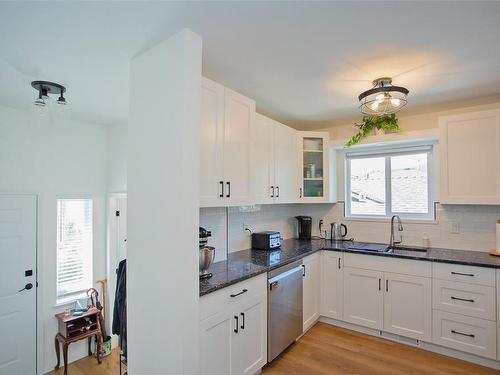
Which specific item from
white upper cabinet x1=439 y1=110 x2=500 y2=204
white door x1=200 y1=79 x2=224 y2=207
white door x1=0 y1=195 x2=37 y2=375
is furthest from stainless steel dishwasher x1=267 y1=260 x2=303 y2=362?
white door x1=0 y1=195 x2=37 y2=375

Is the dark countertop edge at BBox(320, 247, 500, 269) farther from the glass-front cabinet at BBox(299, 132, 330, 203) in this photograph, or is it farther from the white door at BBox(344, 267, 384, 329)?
the glass-front cabinet at BBox(299, 132, 330, 203)

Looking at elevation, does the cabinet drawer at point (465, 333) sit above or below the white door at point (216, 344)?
below

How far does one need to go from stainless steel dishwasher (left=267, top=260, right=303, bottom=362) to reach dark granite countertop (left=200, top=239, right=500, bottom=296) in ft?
0.36

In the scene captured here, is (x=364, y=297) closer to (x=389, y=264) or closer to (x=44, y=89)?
(x=389, y=264)

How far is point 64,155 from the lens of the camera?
3105 millimetres

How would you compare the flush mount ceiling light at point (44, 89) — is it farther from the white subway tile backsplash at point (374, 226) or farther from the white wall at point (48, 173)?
the white subway tile backsplash at point (374, 226)

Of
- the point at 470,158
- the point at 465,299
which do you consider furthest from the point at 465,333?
the point at 470,158

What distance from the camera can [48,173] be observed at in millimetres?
2971

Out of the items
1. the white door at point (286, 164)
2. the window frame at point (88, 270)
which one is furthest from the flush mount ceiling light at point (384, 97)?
the window frame at point (88, 270)

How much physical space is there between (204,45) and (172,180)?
90cm

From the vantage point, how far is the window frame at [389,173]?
320cm

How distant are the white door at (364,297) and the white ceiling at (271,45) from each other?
1887 mm

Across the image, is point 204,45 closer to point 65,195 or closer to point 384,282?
point 65,195

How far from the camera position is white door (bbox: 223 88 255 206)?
221 cm
